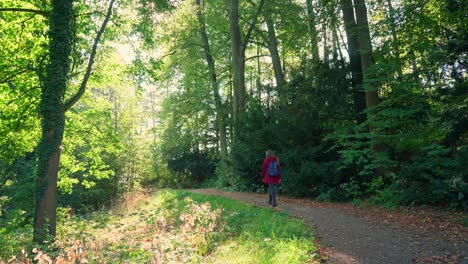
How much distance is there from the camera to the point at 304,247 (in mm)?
6629

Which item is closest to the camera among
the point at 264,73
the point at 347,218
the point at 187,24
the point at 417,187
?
the point at 347,218

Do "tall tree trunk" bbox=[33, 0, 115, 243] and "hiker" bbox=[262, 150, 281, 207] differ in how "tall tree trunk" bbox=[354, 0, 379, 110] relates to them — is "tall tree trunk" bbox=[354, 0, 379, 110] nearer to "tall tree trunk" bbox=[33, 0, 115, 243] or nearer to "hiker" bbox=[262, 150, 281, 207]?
"hiker" bbox=[262, 150, 281, 207]

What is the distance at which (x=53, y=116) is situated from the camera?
10172 mm

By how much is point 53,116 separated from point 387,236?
9073 mm

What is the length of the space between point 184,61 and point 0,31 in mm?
15918

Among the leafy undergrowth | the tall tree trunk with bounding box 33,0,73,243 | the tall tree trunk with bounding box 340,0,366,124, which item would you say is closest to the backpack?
the leafy undergrowth

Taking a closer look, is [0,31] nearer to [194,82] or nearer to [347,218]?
[347,218]

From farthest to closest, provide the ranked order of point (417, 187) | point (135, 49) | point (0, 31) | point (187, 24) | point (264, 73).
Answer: point (264, 73) → point (187, 24) → point (135, 49) → point (0, 31) → point (417, 187)

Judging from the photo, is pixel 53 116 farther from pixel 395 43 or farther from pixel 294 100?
pixel 395 43

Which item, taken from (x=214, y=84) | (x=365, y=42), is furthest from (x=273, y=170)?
(x=214, y=84)

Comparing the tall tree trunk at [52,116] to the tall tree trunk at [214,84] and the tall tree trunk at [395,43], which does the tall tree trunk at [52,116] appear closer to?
the tall tree trunk at [395,43]

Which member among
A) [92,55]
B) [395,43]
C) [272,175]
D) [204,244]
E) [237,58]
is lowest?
[204,244]

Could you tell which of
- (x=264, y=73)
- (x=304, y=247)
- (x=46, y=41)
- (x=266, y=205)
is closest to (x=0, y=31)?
(x=46, y=41)

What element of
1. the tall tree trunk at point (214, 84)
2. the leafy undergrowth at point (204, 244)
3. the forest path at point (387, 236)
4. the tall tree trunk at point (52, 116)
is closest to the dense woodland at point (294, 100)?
the tall tree trunk at point (52, 116)
